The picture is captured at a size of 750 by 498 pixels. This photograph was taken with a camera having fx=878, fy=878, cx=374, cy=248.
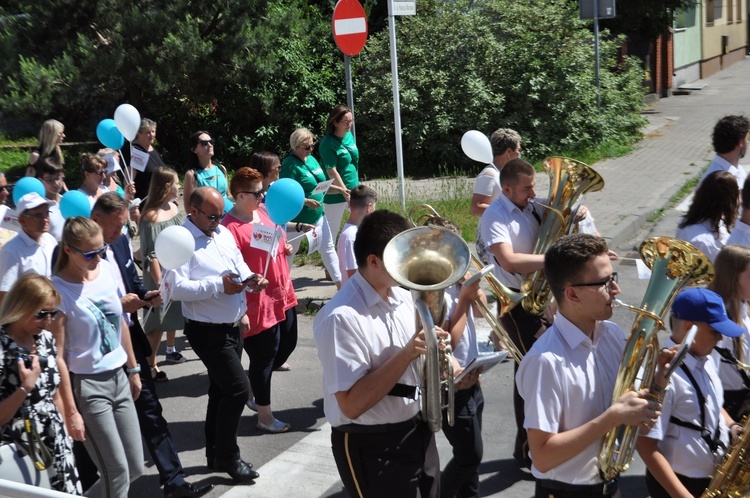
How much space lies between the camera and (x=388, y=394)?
140 inches

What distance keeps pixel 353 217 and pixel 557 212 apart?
1.52m

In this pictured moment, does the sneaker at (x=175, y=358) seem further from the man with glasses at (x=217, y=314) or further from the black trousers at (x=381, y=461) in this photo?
the black trousers at (x=381, y=461)

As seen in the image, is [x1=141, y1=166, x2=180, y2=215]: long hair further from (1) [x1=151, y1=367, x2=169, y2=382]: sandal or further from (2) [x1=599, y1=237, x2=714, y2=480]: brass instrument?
(2) [x1=599, y1=237, x2=714, y2=480]: brass instrument

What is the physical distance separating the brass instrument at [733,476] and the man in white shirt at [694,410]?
0.04 m

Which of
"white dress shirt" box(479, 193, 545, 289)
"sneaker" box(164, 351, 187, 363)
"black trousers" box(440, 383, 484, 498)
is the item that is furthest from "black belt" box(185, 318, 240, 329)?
"sneaker" box(164, 351, 187, 363)

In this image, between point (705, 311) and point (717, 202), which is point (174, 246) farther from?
point (717, 202)

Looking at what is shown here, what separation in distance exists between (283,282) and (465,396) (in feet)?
6.68

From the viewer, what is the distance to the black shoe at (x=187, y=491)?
511cm

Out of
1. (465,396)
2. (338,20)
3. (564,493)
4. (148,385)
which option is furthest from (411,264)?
(338,20)

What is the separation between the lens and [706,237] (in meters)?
5.27

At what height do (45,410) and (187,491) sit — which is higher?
(45,410)

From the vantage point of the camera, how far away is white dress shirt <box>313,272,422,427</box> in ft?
11.3

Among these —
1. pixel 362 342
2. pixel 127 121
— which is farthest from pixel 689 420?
pixel 127 121

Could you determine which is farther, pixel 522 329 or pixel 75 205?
pixel 75 205
